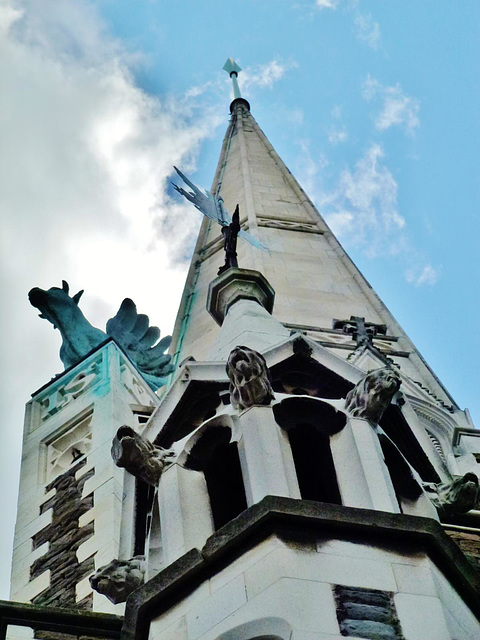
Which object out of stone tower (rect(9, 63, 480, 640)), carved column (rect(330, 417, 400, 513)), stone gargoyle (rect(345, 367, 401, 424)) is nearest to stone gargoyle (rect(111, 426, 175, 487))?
stone tower (rect(9, 63, 480, 640))

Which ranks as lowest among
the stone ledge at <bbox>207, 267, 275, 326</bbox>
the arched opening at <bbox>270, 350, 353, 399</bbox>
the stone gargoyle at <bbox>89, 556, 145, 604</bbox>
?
the stone gargoyle at <bbox>89, 556, 145, 604</bbox>

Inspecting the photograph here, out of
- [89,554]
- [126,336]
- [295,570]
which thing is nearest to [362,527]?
[295,570]

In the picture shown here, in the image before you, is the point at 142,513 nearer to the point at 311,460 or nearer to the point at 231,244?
the point at 311,460

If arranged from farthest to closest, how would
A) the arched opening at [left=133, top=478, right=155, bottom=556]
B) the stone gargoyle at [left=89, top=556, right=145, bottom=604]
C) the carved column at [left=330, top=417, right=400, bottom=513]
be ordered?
the arched opening at [left=133, top=478, right=155, bottom=556]
the stone gargoyle at [left=89, top=556, right=145, bottom=604]
the carved column at [left=330, top=417, right=400, bottom=513]

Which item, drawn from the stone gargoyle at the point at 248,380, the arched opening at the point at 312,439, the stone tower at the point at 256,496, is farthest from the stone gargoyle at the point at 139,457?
the arched opening at the point at 312,439

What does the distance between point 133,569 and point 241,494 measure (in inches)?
37.3

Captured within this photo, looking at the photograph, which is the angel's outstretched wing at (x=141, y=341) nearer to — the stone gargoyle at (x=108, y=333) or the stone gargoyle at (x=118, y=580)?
the stone gargoyle at (x=108, y=333)

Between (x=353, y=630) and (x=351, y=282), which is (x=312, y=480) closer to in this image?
(x=353, y=630)

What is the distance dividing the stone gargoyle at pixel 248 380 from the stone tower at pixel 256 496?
1 cm

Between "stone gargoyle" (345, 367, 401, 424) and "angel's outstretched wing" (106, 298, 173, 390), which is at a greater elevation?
"angel's outstretched wing" (106, 298, 173, 390)

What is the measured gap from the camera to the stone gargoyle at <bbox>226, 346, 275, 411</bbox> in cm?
1088

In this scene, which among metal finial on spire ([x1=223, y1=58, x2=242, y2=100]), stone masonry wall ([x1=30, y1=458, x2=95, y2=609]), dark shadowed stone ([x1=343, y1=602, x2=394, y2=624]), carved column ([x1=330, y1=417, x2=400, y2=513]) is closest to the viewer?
dark shadowed stone ([x1=343, y1=602, x2=394, y2=624])

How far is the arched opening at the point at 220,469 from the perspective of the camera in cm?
1071

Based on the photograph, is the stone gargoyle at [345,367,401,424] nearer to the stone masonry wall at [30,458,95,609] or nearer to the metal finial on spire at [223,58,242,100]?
the stone masonry wall at [30,458,95,609]
